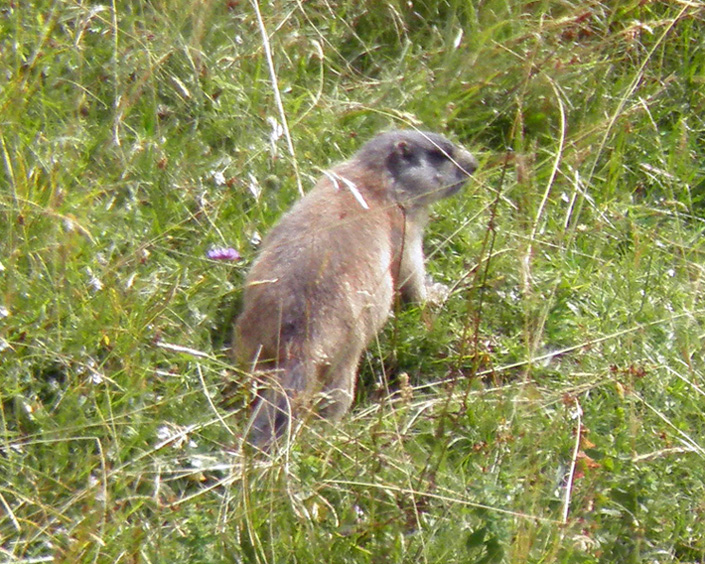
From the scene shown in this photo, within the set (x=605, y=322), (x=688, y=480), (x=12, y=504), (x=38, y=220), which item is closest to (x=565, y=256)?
(x=605, y=322)

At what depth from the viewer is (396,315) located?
438 centimetres

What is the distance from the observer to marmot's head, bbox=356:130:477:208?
584cm

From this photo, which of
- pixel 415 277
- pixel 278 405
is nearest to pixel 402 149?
pixel 415 277

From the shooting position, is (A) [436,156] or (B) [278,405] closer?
(B) [278,405]

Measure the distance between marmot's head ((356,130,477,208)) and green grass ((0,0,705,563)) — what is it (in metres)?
0.18

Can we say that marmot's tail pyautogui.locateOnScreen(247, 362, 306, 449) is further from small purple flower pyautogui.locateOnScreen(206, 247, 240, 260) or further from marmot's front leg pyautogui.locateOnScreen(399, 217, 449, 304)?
marmot's front leg pyautogui.locateOnScreen(399, 217, 449, 304)

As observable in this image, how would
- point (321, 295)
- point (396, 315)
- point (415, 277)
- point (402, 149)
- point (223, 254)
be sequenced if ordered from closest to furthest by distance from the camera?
point (396, 315) → point (321, 295) → point (223, 254) → point (415, 277) → point (402, 149)

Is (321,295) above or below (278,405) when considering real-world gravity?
above

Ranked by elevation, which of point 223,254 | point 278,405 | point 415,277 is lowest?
point 415,277

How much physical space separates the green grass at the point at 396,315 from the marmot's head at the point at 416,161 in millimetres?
178

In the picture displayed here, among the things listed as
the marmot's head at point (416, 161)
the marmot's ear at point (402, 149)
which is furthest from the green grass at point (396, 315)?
the marmot's ear at point (402, 149)

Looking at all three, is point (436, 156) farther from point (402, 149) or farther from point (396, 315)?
point (396, 315)

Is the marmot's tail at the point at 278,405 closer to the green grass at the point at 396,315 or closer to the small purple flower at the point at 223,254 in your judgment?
the green grass at the point at 396,315

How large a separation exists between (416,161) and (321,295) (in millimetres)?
1461
